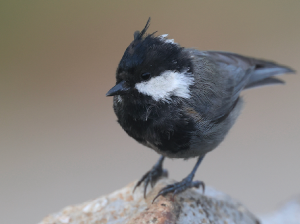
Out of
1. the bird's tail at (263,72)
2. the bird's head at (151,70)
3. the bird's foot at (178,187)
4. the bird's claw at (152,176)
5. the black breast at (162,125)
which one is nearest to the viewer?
the bird's head at (151,70)

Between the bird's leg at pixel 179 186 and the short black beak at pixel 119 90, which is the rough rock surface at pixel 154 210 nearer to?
the bird's leg at pixel 179 186

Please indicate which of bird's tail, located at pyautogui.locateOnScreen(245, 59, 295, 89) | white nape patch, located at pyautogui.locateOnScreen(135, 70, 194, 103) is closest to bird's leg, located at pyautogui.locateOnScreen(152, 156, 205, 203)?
white nape patch, located at pyautogui.locateOnScreen(135, 70, 194, 103)

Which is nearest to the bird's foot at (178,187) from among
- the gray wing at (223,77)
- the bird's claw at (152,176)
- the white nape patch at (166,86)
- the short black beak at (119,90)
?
the bird's claw at (152,176)

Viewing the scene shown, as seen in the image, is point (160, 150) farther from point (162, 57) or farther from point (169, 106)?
point (162, 57)

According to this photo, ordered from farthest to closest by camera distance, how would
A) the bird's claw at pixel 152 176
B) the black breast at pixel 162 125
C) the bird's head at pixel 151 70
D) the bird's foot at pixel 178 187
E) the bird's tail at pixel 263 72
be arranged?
1. the bird's tail at pixel 263 72
2. the bird's claw at pixel 152 176
3. the bird's foot at pixel 178 187
4. the black breast at pixel 162 125
5. the bird's head at pixel 151 70

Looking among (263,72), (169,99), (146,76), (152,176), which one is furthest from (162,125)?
(263,72)

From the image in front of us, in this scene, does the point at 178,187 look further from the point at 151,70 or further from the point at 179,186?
the point at 151,70

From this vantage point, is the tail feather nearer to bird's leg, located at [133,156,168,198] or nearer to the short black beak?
bird's leg, located at [133,156,168,198]
